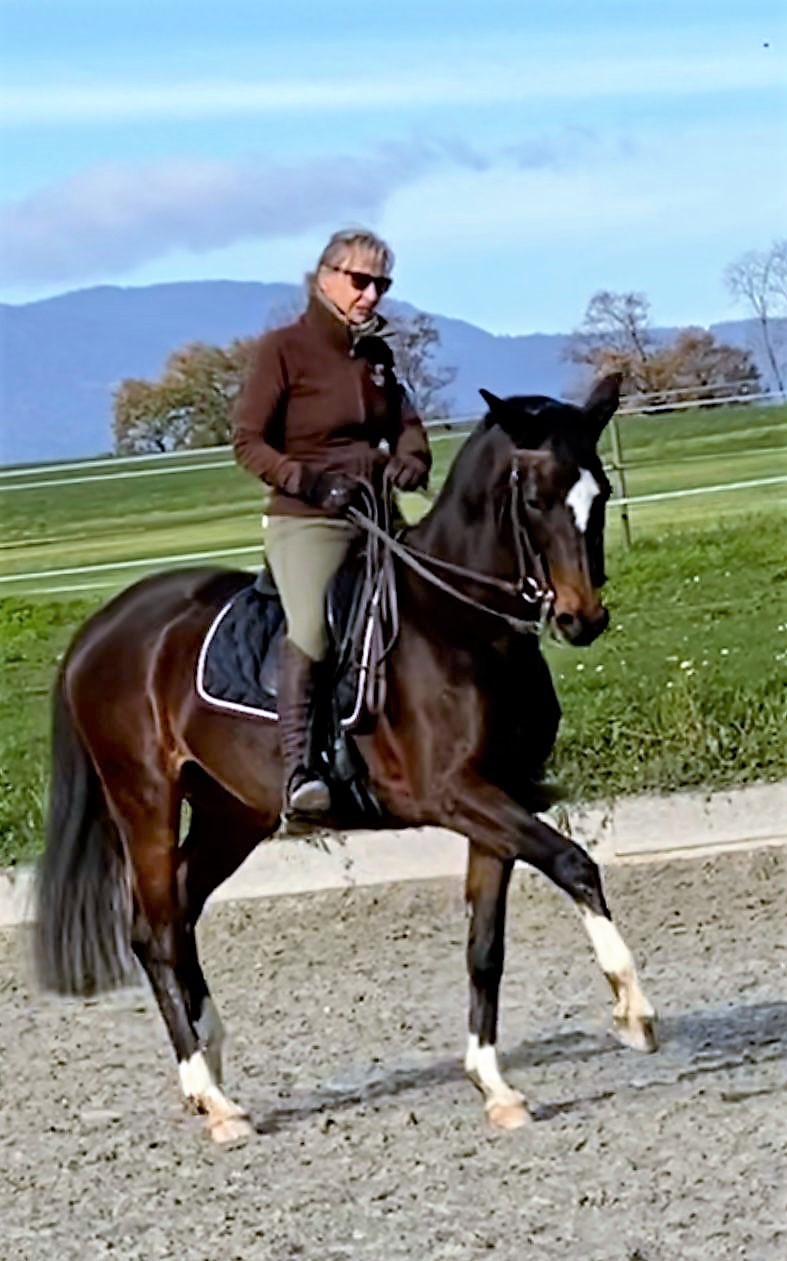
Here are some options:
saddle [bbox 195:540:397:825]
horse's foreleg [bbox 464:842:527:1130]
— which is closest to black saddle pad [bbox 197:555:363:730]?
saddle [bbox 195:540:397:825]

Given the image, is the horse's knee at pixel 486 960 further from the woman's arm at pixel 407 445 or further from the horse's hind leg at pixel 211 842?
the woman's arm at pixel 407 445

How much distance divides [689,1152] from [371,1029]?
5.40 feet

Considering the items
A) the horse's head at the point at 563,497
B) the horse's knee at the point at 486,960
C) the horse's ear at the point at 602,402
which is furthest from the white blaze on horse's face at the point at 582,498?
the horse's knee at the point at 486,960

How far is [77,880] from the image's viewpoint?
5.76m

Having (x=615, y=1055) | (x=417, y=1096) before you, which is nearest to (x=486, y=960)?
(x=417, y=1096)

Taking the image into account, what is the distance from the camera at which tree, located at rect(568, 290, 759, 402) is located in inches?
372

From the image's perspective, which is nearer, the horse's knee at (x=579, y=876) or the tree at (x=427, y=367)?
the horse's knee at (x=579, y=876)

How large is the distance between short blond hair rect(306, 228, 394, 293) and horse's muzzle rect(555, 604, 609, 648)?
93 cm

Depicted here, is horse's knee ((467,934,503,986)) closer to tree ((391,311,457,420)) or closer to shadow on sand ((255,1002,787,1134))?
shadow on sand ((255,1002,787,1134))

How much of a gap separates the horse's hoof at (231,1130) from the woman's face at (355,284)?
1.84 metres

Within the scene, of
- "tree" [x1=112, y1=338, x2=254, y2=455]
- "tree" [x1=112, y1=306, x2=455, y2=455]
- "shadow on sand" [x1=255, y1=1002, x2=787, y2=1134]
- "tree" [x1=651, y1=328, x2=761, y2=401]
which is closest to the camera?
"shadow on sand" [x1=255, y1=1002, x2=787, y2=1134]

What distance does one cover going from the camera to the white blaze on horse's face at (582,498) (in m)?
4.64

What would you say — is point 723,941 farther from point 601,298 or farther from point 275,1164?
point 601,298

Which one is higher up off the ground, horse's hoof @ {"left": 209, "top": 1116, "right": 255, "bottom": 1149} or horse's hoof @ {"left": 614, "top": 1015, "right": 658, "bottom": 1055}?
horse's hoof @ {"left": 614, "top": 1015, "right": 658, "bottom": 1055}
